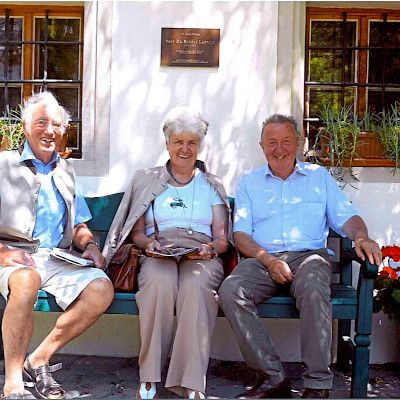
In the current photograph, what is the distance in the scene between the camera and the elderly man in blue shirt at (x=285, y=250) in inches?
165

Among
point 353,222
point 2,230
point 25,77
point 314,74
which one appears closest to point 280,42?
point 314,74

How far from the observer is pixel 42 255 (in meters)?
4.50

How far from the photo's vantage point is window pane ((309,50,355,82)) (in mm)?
5402

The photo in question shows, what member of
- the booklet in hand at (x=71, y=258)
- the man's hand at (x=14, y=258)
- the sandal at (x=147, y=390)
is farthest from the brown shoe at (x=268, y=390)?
the man's hand at (x=14, y=258)

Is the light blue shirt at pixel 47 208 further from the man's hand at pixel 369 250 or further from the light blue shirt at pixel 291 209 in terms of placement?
the man's hand at pixel 369 250

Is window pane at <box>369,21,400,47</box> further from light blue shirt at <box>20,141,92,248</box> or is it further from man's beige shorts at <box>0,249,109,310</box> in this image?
man's beige shorts at <box>0,249,109,310</box>

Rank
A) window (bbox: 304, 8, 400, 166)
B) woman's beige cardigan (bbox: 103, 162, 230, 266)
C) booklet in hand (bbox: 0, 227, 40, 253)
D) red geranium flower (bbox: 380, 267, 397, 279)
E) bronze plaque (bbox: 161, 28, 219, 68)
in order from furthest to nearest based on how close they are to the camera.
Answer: window (bbox: 304, 8, 400, 166) → bronze plaque (bbox: 161, 28, 219, 68) → red geranium flower (bbox: 380, 267, 397, 279) → woman's beige cardigan (bbox: 103, 162, 230, 266) → booklet in hand (bbox: 0, 227, 40, 253)

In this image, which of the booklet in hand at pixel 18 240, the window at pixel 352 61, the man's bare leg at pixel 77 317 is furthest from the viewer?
the window at pixel 352 61

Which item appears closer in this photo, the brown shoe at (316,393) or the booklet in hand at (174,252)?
the brown shoe at (316,393)

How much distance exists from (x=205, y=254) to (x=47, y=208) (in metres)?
0.92

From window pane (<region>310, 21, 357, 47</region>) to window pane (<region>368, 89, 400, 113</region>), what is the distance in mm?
349

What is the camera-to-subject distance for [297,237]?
4680mm

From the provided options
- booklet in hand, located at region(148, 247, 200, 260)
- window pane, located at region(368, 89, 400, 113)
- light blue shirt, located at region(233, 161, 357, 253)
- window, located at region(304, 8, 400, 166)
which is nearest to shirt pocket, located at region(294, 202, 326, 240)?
light blue shirt, located at region(233, 161, 357, 253)

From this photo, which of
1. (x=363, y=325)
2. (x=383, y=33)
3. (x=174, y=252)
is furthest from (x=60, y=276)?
(x=383, y=33)
